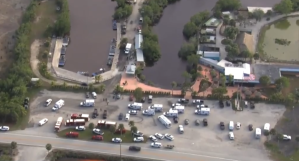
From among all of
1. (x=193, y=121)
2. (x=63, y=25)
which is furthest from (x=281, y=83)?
(x=63, y=25)

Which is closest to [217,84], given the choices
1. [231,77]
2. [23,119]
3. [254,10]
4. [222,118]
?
[231,77]

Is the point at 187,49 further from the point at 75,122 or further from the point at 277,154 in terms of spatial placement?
the point at 277,154

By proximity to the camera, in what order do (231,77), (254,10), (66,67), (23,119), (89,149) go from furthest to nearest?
(254,10), (66,67), (231,77), (23,119), (89,149)

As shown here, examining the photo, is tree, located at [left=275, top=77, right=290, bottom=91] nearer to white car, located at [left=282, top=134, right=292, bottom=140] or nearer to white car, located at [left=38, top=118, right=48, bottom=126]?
white car, located at [left=282, top=134, right=292, bottom=140]

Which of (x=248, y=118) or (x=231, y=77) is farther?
(x=231, y=77)

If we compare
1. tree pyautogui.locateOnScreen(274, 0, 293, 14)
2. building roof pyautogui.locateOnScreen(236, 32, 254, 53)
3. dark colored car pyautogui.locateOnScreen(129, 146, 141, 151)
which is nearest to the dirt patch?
dark colored car pyautogui.locateOnScreen(129, 146, 141, 151)

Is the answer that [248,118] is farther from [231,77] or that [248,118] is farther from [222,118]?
[231,77]
